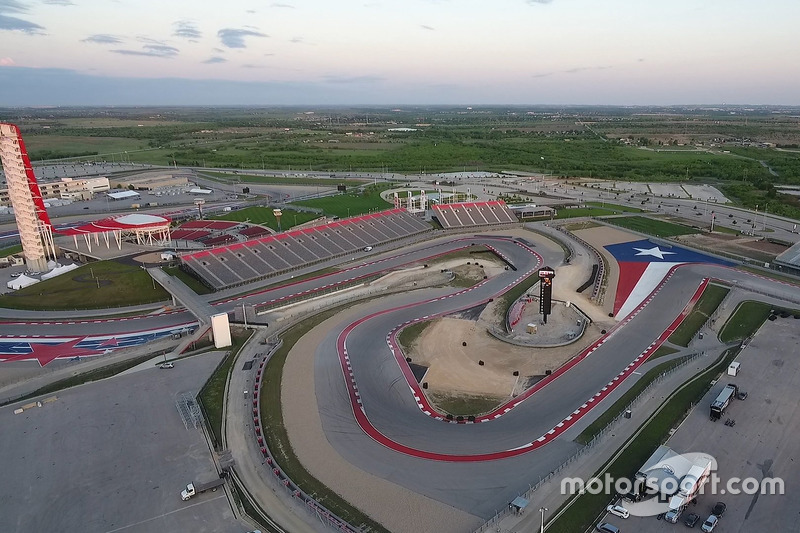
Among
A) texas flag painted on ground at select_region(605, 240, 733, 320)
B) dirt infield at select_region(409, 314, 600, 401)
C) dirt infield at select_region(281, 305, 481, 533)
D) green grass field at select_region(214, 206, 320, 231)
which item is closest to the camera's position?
dirt infield at select_region(281, 305, 481, 533)

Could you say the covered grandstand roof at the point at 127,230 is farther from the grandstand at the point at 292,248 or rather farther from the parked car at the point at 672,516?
the parked car at the point at 672,516

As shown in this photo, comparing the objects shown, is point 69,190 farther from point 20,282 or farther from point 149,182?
point 20,282

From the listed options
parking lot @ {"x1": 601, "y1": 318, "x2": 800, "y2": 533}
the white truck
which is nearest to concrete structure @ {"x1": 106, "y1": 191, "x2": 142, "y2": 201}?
the white truck

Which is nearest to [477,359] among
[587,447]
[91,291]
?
[587,447]


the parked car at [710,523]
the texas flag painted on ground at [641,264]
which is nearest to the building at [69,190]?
the texas flag painted on ground at [641,264]

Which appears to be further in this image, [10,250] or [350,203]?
[350,203]

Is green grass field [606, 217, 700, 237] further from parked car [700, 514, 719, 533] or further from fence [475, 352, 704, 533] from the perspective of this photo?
parked car [700, 514, 719, 533]
